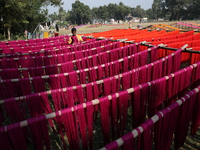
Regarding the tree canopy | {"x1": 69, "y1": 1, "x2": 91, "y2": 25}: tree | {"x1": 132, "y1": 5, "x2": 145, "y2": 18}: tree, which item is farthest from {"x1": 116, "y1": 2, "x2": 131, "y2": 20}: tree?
{"x1": 132, "y1": 5, "x2": 145, "y2": 18}: tree

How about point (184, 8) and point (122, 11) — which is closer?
point (184, 8)

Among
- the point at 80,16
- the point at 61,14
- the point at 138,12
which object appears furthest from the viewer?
the point at 138,12

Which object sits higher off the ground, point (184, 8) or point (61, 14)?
point (61, 14)

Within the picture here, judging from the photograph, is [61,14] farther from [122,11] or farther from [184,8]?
[184,8]

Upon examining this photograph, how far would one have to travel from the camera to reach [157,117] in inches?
67.5

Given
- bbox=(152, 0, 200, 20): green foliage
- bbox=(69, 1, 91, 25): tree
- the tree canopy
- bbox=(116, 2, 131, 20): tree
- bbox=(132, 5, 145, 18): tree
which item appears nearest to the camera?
the tree canopy

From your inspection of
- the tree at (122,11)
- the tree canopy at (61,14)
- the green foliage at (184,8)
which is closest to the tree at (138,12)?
the tree canopy at (61,14)

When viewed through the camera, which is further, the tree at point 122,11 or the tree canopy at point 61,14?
the tree at point 122,11

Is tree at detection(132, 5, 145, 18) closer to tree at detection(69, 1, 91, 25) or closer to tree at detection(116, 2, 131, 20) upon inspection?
tree at detection(116, 2, 131, 20)

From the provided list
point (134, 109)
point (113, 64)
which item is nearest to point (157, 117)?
point (134, 109)

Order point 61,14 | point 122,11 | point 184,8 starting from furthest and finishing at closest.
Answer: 1. point 61,14
2. point 122,11
3. point 184,8

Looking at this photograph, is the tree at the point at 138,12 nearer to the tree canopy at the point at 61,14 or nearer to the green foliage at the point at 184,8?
the tree canopy at the point at 61,14

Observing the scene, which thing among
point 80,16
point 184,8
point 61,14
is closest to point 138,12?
point 80,16

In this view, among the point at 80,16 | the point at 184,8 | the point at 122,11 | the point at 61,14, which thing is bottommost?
the point at 184,8
